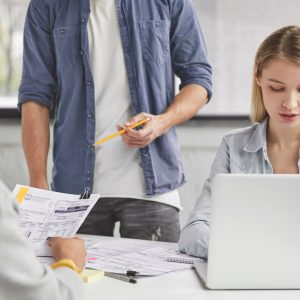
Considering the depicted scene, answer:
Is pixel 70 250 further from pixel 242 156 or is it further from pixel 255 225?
pixel 242 156

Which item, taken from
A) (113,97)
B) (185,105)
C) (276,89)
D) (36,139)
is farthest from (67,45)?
(276,89)

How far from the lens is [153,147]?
2.20m

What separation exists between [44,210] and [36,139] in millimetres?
639

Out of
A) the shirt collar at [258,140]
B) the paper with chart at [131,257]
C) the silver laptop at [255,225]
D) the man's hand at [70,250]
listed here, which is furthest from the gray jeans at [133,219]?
the silver laptop at [255,225]

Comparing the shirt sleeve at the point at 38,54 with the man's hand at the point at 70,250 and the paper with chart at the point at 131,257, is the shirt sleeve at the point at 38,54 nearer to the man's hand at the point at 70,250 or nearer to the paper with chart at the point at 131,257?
the paper with chart at the point at 131,257

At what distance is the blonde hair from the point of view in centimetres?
195

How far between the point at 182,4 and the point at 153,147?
503 millimetres

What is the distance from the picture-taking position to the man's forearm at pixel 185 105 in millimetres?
2168

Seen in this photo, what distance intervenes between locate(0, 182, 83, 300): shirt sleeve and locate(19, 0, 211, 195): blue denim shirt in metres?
1.09

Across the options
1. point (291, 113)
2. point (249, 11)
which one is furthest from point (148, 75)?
point (249, 11)

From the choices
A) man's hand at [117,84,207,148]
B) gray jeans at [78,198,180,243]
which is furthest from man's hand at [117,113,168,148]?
gray jeans at [78,198,180,243]

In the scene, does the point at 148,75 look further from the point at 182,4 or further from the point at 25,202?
the point at 25,202

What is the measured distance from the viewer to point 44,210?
1648 mm

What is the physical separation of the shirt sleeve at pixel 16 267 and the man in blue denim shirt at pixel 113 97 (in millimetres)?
1071
